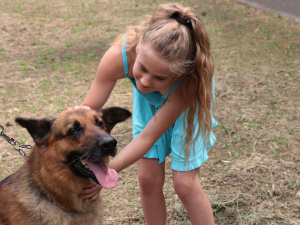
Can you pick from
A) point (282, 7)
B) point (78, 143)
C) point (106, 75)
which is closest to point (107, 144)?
point (78, 143)

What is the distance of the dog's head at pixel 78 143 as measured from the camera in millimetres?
3078

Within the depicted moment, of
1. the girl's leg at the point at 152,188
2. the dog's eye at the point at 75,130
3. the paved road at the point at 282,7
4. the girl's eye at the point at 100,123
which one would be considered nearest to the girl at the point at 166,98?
the girl's leg at the point at 152,188

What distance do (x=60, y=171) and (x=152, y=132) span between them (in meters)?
0.78

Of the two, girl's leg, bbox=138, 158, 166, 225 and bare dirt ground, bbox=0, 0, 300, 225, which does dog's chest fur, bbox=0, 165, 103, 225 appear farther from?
bare dirt ground, bbox=0, 0, 300, 225

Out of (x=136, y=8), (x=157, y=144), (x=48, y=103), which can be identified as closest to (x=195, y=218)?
(x=157, y=144)

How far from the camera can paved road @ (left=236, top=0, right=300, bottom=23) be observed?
31.6 feet

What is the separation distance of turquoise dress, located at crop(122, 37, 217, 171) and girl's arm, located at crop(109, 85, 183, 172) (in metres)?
0.08

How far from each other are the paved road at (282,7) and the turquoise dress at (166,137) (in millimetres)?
7196

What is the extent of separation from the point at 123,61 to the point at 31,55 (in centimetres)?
536

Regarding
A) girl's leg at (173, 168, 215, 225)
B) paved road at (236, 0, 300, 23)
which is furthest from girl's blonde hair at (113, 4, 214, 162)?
paved road at (236, 0, 300, 23)

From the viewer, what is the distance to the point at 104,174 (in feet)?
10.3

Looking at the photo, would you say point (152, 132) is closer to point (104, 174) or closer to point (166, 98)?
point (166, 98)

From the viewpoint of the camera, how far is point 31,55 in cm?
820

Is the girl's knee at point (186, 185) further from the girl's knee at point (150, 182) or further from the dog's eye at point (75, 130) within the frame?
the dog's eye at point (75, 130)
